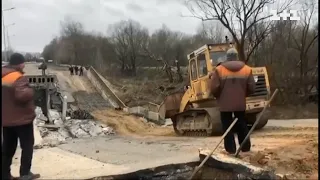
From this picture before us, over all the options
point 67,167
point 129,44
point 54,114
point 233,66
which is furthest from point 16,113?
point 129,44

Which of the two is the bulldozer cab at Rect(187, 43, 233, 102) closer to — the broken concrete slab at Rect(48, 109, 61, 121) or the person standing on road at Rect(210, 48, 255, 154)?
the person standing on road at Rect(210, 48, 255, 154)

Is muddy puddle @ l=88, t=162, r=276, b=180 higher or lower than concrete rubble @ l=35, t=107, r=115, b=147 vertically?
higher

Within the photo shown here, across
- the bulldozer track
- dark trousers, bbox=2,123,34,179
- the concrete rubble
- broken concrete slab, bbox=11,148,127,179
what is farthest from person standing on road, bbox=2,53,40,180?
the concrete rubble

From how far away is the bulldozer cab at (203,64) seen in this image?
652 inches

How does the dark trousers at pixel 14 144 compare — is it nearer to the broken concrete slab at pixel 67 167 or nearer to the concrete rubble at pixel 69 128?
the broken concrete slab at pixel 67 167

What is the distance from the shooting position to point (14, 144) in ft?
22.6

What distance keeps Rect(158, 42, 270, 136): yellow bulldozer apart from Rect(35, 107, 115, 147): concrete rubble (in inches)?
232

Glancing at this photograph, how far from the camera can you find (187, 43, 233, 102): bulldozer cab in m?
16.6

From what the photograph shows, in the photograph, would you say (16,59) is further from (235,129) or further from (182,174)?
(235,129)

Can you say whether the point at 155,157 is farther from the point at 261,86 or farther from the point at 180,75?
the point at 180,75

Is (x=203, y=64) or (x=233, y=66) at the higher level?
(x=233, y=66)

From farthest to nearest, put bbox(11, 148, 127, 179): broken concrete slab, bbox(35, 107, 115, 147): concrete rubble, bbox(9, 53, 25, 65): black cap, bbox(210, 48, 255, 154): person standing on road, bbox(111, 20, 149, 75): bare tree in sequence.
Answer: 1. bbox(111, 20, 149, 75): bare tree
2. bbox(35, 107, 115, 147): concrete rubble
3. bbox(210, 48, 255, 154): person standing on road
4. bbox(11, 148, 127, 179): broken concrete slab
5. bbox(9, 53, 25, 65): black cap

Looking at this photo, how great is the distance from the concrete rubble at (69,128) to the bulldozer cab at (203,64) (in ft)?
22.5

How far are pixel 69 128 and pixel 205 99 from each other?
10.0 meters
